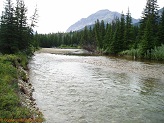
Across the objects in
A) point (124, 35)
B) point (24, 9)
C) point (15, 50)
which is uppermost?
point (24, 9)

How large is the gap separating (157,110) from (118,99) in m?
2.75

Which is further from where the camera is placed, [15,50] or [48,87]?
[15,50]

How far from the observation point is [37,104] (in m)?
12.0

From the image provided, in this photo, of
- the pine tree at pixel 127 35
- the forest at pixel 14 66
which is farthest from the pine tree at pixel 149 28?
the forest at pixel 14 66

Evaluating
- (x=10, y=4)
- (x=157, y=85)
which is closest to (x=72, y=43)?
(x=10, y=4)

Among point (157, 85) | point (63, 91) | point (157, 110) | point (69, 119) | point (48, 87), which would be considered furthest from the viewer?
point (157, 85)

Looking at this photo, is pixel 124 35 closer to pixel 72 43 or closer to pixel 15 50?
pixel 15 50

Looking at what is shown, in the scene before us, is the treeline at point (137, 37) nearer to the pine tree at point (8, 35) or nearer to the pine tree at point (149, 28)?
the pine tree at point (149, 28)

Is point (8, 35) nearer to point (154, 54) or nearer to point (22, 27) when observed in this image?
point (22, 27)

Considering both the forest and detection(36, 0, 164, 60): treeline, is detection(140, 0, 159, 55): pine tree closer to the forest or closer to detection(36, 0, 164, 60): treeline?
detection(36, 0, 164, 60): treeline

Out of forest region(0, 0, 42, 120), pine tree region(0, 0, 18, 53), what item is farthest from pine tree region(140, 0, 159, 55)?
pine tree region(0, 0, 18, 53)

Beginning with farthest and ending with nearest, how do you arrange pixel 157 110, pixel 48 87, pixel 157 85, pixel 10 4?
pixel 10 4, pixel 157 85, pixel 48 87, pixel 157 110

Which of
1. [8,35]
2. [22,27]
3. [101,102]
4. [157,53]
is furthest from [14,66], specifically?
[157,53]

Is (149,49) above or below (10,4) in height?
below
